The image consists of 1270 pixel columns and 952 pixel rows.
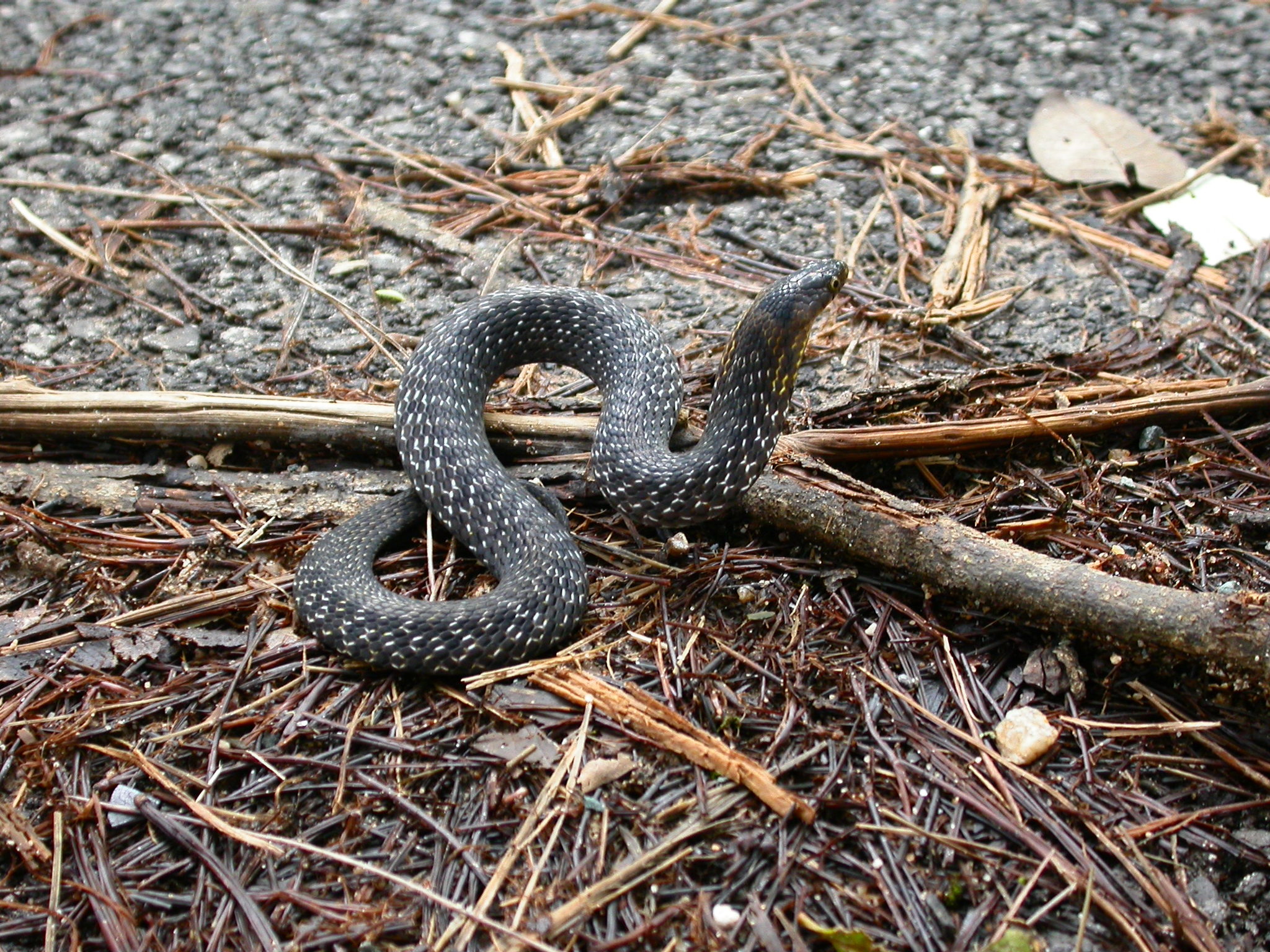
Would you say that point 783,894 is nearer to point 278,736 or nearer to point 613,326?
point 278,736

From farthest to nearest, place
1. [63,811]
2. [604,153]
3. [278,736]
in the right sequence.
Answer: [604,153] < [278,736] < [63,811]

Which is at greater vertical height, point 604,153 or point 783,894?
point 604,153

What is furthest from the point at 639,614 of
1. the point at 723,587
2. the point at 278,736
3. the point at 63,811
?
the point at 63,811

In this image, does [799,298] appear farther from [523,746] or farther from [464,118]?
[464,118]

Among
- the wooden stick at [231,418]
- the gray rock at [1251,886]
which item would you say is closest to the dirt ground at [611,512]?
the gray rock at [1251,886]

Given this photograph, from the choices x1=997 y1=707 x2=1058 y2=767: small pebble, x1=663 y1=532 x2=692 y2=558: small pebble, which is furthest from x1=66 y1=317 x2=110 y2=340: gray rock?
x1=997 y1=707 x2=1058 y2=767: small pebble

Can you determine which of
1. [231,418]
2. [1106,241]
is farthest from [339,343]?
[1106,241]
